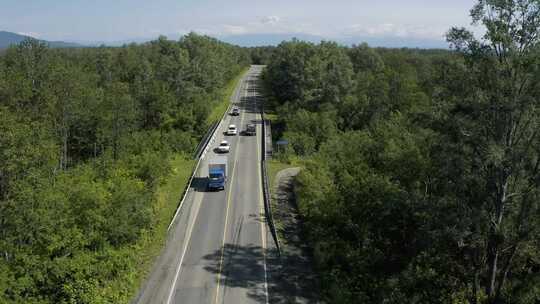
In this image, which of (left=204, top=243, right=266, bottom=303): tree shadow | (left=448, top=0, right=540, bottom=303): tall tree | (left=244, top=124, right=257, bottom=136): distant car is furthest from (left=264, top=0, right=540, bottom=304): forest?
(left=244, top=124, right=257, bottom=136): distant car

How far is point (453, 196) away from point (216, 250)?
1365 centimetres

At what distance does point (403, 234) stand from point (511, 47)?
1215 centimetres

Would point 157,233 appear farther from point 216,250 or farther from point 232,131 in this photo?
point 232,131

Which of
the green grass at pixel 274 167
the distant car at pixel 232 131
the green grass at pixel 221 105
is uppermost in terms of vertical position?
the green grass at pixel 221 105

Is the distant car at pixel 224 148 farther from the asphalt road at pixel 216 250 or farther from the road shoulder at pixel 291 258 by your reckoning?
the road shoulder at pixel 291 258

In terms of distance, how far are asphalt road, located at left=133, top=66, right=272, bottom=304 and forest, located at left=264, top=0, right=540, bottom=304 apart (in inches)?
140

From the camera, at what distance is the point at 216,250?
80.9ft

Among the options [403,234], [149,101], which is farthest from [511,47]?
[149,101]

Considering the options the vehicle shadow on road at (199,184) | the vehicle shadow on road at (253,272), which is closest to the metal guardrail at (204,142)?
the vehicle shadow on road at (199,184)

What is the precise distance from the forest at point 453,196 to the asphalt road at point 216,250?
356cm

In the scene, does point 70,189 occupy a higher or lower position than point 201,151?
higher

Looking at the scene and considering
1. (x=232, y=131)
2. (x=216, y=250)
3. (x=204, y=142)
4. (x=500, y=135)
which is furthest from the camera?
(x=232, y=131)

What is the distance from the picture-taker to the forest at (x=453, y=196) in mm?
16500

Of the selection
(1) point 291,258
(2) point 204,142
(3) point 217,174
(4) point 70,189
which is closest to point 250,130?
(2) point 204,142
